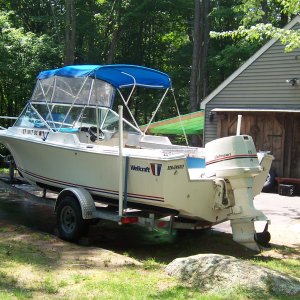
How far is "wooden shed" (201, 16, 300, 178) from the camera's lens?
1467cm

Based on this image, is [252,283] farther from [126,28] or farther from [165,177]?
[126,28]

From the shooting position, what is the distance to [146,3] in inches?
1154

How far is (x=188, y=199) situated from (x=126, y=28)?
2594cm

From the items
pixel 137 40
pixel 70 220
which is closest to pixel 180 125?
pixel 70 220

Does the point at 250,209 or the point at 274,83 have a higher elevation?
the point at 274,83

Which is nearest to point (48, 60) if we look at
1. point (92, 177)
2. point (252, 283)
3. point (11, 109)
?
point (11, 109)

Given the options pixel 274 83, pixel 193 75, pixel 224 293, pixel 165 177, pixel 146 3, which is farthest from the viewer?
pixel 146 3

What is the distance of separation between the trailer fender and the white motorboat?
15cm

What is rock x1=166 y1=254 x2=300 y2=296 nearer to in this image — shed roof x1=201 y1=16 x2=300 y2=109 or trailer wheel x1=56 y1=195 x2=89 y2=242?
trailer wheel x1=56 y1=195 x2=89 y2=242

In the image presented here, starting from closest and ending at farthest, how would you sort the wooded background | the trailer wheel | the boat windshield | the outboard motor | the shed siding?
the outboard motor
the trailer wheel
the boat windshield
the shed siding
the wooded background

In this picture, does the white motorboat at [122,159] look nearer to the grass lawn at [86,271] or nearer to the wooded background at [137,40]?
the grass lawn at [86,271]

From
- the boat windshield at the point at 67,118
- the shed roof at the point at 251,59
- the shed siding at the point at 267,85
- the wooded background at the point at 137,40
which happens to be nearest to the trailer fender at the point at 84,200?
the boat windshield at the point at 67,118

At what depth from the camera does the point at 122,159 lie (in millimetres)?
6832

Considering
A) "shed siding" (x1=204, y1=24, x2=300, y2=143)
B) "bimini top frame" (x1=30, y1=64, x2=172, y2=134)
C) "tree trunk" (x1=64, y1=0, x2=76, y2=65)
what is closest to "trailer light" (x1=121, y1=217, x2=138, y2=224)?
"bimini top frame" (x1=30, y1=64, x2=172, y2=134)
